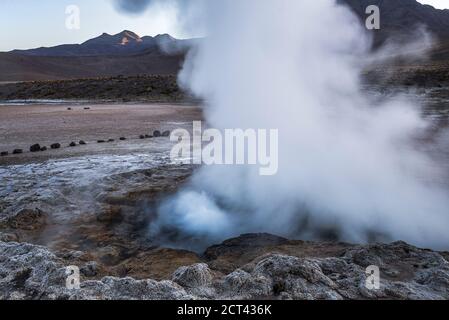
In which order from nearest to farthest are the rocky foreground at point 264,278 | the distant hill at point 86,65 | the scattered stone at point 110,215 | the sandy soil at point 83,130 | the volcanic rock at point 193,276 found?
the rocky foreground at point 264,278 < the volcanic rock at point 193,276 < the scattered stone at point 110,215 < the sandy soil at point 83,130 < the distant hill at point 86,65

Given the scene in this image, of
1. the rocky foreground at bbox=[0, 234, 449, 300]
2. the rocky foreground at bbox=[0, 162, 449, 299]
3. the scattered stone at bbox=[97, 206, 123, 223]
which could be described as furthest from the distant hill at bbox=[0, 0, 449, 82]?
the rocky foreground at bbox=[0, 234, 449, 300]

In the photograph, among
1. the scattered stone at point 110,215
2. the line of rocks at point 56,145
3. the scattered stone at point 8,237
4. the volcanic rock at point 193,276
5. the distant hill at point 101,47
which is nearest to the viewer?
the volcanic rock at point 193,276

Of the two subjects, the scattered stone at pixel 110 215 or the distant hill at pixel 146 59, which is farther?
the distant hill at pixel 146 59

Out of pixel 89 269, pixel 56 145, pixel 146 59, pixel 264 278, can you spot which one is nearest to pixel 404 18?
pixel 146 59

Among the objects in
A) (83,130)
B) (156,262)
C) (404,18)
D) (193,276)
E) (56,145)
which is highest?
(404,18)

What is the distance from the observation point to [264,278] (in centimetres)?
319

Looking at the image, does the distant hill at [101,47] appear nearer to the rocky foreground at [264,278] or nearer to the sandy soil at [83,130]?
the sandy soil at [83,130]

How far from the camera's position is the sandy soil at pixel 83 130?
379 inches

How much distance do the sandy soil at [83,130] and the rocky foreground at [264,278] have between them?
224 inches

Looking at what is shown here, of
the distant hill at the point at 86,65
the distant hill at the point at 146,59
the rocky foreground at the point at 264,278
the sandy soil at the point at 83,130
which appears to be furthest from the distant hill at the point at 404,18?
the rocky foreground at the point at 264,278

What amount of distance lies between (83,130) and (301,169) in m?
9.65

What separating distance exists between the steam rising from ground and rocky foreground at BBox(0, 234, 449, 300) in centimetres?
95

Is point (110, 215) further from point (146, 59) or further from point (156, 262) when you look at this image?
point (146, 59)
